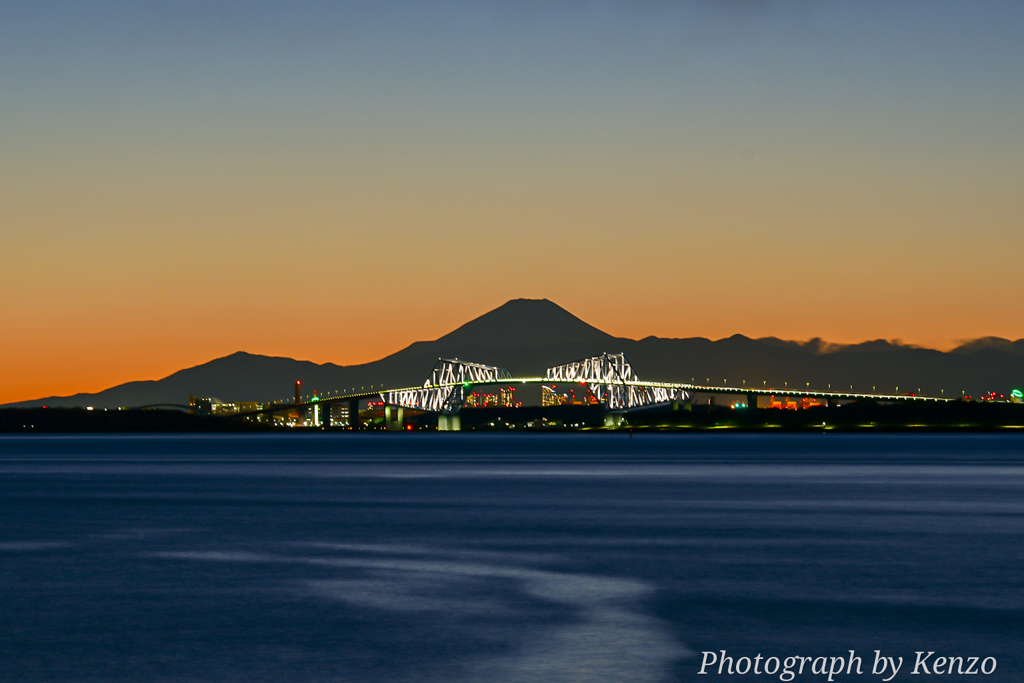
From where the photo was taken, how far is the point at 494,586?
55.9ft

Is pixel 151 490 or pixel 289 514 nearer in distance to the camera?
pixel 289 514

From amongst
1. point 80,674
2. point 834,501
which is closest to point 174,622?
point 80,674

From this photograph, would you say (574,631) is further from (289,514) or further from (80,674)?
(289,514)

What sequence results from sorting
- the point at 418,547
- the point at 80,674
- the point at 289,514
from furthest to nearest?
the point at 289,514, the point at 418,547, the point at 80,674

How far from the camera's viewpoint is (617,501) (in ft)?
119

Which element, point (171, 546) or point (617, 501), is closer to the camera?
point (171, 546)

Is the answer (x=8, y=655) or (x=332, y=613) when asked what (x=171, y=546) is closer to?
(x=332, y=613)

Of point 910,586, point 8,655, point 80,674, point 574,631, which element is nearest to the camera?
point 80,674

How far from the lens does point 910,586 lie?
16.8 metres

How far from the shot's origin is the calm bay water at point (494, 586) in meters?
11.8

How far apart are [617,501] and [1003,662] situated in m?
25.1

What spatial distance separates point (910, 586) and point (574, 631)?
5.89 metres

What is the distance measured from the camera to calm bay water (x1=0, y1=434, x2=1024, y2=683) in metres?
11.8

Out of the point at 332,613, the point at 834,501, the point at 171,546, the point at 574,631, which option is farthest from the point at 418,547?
the point at 834,501
